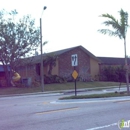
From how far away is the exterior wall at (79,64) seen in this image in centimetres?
4350

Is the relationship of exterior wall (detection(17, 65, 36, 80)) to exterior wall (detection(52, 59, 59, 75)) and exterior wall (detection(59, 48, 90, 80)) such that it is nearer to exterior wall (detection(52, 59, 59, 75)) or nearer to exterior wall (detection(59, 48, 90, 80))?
exterior wall (detection(52, 59, 59, 75))

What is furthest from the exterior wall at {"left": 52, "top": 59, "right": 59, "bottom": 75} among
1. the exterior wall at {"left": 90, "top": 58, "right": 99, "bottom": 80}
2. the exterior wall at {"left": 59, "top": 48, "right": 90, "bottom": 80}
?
the exterior wall at {"left": 90, "top": 58, "right": 99, "bottom": 80}

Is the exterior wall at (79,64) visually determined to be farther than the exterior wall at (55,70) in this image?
Yes

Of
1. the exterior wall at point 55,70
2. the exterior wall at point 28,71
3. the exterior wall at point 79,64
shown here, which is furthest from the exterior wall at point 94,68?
the exterior wall at point 28,71

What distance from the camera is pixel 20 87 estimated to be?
3438 cm

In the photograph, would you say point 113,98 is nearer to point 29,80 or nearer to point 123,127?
point 123,127

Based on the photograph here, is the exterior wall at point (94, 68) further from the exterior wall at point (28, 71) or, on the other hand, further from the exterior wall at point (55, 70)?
the exterior wall at point (28, 71)

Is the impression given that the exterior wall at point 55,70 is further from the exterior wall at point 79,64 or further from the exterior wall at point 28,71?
the exterior wall at point 28,71

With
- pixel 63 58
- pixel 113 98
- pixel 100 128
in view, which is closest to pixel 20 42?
pixel 63 58

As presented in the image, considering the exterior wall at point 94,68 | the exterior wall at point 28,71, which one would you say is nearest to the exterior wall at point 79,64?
the exterior wall at point 94,68

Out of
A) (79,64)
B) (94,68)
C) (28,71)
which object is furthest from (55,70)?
(94,68)

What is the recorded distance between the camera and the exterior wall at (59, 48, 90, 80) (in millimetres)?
43500

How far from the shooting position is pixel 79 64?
45.5 m

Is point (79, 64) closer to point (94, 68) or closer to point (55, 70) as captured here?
point (94, 68)
